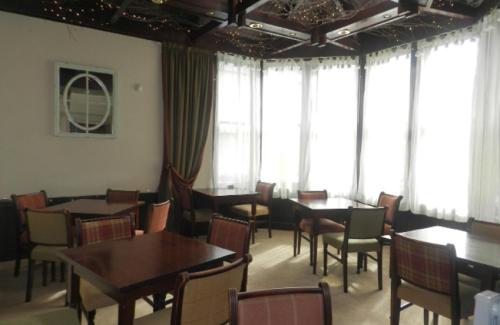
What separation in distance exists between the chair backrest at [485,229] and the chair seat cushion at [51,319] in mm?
2880

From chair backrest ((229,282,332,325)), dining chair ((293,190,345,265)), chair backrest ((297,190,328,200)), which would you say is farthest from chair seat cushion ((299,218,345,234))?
chair backrest ((229,282,332,325))

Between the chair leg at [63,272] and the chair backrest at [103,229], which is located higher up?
the chair backrest at [103,229]

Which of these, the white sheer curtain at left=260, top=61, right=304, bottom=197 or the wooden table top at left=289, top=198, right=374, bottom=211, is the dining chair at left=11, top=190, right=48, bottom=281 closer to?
the wooden table top at left=289, top=198, right=374, bottom=211

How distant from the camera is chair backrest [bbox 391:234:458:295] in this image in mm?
2051

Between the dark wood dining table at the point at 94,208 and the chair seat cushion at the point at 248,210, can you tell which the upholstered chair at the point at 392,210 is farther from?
the dark wood dining table at the point at 94,208

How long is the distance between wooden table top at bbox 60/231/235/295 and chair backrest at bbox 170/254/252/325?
25cm

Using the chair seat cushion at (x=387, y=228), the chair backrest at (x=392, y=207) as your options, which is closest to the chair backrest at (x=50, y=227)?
the chair seat cushion at (x=387, y=228)

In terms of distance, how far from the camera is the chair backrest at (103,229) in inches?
94.6

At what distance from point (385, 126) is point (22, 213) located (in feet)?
14.6

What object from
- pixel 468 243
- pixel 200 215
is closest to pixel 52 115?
pixel 200 215

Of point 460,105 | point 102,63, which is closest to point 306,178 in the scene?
point 460,105

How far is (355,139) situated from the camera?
524cm

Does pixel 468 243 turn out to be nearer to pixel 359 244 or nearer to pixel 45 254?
pixel 359 244

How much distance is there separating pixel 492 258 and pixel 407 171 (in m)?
2.53
